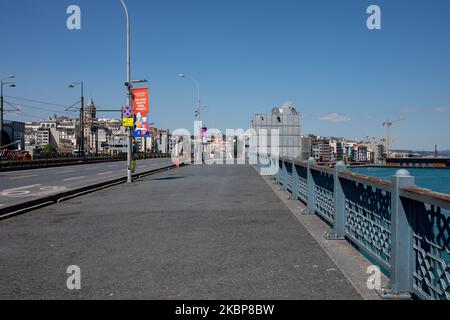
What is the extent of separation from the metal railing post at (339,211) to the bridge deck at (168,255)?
1.41 ft

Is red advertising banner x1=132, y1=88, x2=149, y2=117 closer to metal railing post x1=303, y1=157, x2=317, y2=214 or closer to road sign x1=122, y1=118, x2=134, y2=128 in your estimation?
road sign x1=122, y1=118, x2=134, y2=128

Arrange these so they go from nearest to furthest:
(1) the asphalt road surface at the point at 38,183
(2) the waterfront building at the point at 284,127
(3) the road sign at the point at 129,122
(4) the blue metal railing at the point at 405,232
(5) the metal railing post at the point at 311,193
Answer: (4) the blue metal railing at the point at 405,232 → (5) the metal railing post at the point at 311,193 → (1) the asphalt road surface at the point at 38,183 → (3) the road sign at the point at 129,122 → (2) the waterfront building at the point at 284,127

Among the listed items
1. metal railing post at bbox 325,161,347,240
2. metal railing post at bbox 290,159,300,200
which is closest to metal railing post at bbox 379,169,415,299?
metal railing post at bbox 325,161,347,240

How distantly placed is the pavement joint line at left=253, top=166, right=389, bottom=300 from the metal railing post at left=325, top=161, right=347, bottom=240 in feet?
0.50

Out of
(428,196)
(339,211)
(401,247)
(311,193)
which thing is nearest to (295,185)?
(311,193)

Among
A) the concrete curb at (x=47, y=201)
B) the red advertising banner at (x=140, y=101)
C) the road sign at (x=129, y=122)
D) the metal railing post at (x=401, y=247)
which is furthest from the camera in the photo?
the red advertising banner at (x=140, y=101)

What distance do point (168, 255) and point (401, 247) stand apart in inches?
123

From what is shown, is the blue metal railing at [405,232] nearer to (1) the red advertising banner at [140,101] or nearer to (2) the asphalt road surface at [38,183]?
(2) the asphalt road surface at [38,183]

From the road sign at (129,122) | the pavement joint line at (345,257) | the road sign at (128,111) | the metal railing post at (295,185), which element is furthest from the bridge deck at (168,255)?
the road sign at (128,111)

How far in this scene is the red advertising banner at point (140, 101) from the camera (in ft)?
71.2

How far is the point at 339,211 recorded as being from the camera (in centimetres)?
691

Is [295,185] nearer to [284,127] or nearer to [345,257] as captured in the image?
[345,257]

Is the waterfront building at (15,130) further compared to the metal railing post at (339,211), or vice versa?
the waterfront building at (15,130)

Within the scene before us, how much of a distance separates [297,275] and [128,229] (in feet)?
13.4
